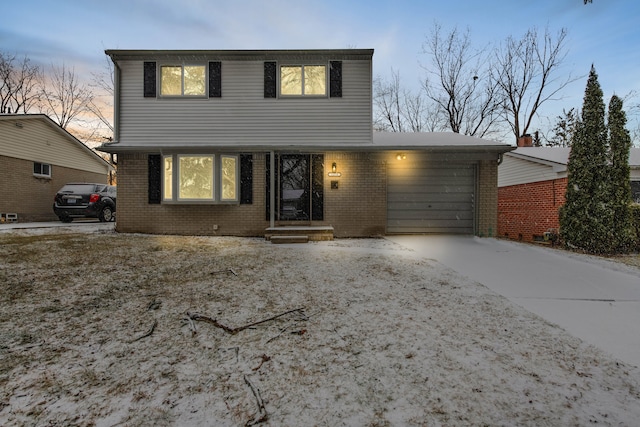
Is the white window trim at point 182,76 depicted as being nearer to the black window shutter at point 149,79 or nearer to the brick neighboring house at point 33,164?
the black window shutter at point 149,79

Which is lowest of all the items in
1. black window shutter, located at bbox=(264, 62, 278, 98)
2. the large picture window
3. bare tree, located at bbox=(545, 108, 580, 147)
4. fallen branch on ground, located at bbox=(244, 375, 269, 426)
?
fallen branch on ground, located at bbox=(244, 375, 269, 426)

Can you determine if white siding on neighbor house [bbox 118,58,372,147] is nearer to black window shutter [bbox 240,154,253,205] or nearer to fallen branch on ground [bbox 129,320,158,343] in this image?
black window shutter [bbox 240,154,253,205]

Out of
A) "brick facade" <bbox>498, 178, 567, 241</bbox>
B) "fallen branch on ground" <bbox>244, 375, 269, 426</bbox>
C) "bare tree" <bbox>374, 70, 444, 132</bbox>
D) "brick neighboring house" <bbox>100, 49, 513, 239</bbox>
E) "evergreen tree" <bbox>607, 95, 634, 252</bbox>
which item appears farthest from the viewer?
"bare tree" <bbox>374, 70, 444, 132</bbox>

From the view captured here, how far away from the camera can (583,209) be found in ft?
24.1

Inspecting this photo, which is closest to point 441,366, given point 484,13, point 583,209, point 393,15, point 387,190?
point 387,190

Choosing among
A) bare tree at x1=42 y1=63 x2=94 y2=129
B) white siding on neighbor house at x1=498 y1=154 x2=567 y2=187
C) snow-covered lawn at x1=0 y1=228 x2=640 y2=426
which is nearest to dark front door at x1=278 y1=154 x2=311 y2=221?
snow-covered lawn at x1=0 y1=228 x2=640 y2=426

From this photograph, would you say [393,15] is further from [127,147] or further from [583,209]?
[127,147]

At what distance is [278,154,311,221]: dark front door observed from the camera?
8602mm

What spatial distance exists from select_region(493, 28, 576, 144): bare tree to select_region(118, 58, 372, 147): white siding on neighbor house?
682 inches

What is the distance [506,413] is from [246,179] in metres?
7.90

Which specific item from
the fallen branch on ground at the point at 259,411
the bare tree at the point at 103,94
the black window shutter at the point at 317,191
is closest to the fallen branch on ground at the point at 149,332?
the fallen branch on ground at the point at 259,411

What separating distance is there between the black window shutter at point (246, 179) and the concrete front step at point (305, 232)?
128 centimetres

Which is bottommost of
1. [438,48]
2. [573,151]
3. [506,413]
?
[506,413]

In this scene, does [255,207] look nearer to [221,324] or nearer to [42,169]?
[221,324]
